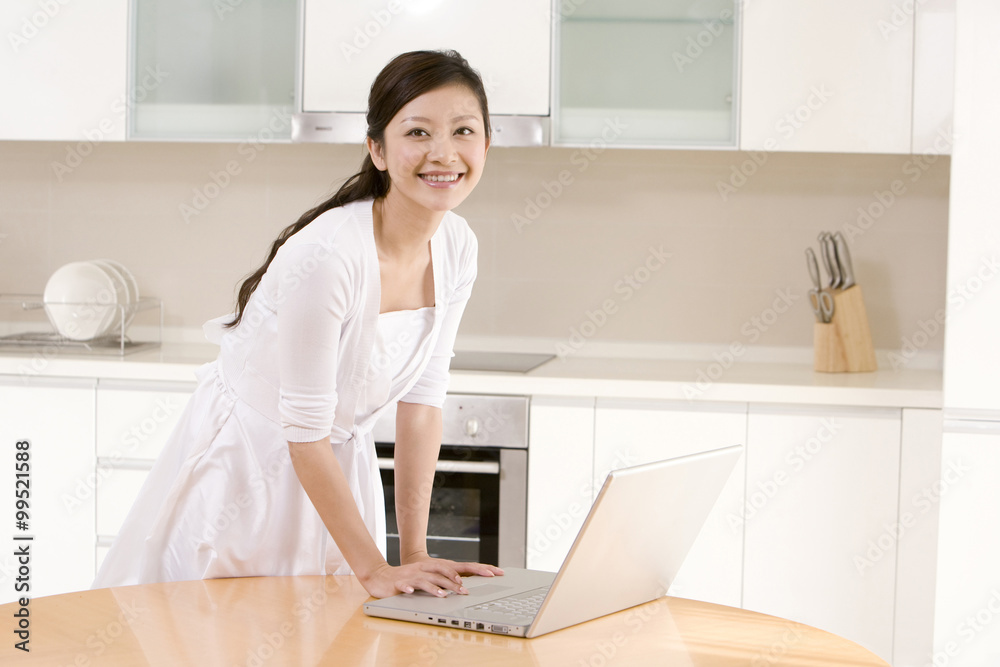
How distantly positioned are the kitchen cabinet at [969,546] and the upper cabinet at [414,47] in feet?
4.13

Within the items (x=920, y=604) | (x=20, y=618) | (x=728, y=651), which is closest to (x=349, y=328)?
(x=20, y=618)

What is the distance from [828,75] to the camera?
8.22 ft

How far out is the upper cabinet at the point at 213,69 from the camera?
270 centimetres

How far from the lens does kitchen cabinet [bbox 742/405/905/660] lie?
2.37 meters

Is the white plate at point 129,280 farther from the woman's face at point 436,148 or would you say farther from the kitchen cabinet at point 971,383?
the kitchen cabinet at point 971,383

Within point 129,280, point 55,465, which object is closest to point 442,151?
point 55,465

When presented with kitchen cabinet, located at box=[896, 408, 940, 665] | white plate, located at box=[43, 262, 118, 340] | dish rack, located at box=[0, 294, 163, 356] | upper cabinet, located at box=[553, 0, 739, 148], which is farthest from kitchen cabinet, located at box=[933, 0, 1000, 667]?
white plate, located at box=[43, 262, 118, 340]

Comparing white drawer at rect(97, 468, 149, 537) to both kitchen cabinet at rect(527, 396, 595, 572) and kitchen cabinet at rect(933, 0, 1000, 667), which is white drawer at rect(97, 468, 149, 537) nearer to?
kitchen cabinet at rect(527, 396, 595, 572)

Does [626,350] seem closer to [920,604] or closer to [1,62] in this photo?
[920,604]

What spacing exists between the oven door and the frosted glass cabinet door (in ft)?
3.00

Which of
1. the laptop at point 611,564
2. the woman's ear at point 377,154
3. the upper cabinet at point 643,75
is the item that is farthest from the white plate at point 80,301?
the laptop at point 611,564

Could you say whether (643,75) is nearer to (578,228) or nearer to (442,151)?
(578,228)

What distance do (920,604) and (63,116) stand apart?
2580 millimetres

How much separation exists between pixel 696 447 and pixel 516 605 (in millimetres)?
1422
